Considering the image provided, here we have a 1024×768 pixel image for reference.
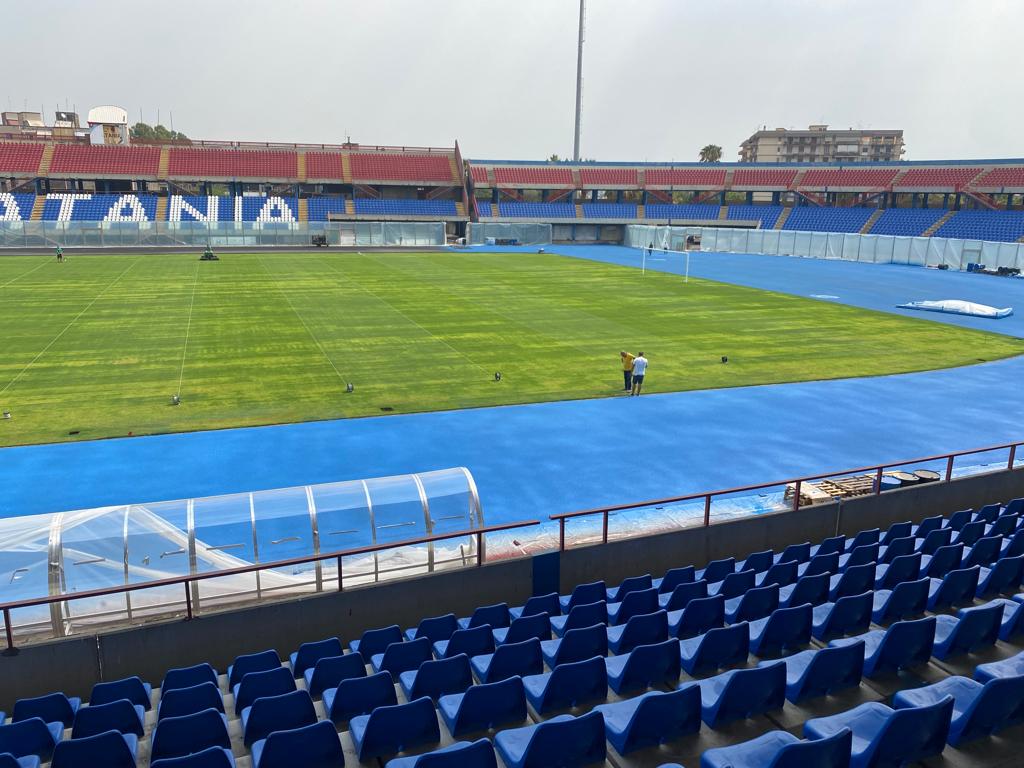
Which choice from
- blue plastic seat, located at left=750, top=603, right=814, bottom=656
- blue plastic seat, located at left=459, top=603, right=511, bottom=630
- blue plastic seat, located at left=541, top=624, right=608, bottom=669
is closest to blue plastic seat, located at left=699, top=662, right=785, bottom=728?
blue plastic seat, located at left=750, top=603, right=814, bottom=656

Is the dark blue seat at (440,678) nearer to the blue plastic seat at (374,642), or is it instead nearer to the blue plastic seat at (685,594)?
the blue plastic seat at (374,642)

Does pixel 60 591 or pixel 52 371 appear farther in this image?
pixel 52 371

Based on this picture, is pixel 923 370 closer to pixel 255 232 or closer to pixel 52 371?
pixel 52 371

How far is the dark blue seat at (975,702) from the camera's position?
6.61 meters

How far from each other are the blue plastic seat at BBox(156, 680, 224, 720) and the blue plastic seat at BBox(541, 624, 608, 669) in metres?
3.61

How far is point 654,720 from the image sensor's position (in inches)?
268

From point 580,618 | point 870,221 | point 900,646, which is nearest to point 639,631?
point 580,618

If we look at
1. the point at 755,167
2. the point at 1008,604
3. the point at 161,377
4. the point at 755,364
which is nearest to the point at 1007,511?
the point at 1008,604

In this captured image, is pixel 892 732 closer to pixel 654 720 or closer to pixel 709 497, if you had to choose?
pixel 654 720

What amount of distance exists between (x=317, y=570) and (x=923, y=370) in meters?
27.0

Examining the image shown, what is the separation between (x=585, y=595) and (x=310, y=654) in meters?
3.90

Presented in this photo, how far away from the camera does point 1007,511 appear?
1391 centimetres

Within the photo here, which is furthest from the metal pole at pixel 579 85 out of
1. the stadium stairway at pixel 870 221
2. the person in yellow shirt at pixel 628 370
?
the person in yellow shirt at pixel 628 370

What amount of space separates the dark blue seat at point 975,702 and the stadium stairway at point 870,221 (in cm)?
8963
